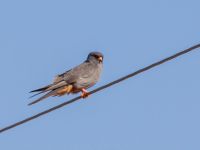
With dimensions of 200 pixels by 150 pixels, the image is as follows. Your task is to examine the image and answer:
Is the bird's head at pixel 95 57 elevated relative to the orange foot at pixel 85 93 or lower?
elevated

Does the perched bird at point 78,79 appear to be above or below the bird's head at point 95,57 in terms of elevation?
below

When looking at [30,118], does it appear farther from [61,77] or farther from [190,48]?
[61,77]

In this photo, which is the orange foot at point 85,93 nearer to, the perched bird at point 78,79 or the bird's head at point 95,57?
the perched bird at point 78,79

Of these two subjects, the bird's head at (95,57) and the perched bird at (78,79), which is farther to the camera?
the bird's head at (95,57)

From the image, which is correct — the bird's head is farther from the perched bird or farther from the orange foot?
the orange foot

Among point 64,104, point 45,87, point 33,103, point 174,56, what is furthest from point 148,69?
point 45,87

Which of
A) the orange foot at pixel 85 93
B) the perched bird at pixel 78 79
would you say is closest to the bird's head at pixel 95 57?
the perched bird at pixel 78 79

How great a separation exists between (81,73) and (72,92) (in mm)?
511

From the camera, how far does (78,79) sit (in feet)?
51.1

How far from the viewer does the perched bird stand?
48.4 ft

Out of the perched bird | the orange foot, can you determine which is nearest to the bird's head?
the perched bird

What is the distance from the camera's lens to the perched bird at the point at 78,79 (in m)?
14.8

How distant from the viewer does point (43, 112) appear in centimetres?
1077

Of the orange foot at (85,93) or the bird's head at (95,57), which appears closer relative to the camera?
the orange foot at (85,93)
